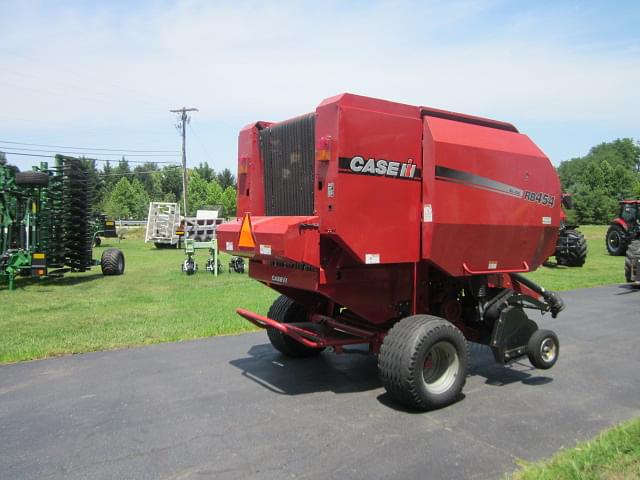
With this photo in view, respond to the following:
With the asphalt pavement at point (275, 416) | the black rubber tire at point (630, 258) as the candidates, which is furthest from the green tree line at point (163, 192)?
the asphalt pavement at point (275, 416)

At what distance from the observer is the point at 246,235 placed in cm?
565

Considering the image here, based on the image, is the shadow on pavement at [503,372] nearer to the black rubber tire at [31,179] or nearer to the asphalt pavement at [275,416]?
the asphalt pavement at [275,416]

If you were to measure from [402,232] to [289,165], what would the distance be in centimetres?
146

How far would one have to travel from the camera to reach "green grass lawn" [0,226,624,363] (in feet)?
25.8

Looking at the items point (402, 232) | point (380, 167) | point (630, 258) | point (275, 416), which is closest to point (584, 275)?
point (630, 258)

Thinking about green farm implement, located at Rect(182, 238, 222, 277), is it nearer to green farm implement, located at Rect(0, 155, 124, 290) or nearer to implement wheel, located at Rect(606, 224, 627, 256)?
green farm implement, located at Rect(0, 155, 124, 290)

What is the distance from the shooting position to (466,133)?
5.74m

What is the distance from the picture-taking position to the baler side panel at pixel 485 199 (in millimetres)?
5430

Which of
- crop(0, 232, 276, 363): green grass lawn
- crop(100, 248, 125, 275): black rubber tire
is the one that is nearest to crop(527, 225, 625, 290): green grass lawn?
crop(0, 232, 276, 363): green grass lawn

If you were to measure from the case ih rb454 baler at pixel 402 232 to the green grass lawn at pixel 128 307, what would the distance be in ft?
8.32

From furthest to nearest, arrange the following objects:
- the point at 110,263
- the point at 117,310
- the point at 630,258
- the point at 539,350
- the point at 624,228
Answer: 1. the point at 624,228
2. the point at 110,263
3. the point at 630,258
4. the point at 117,310
5. the point at 539,350

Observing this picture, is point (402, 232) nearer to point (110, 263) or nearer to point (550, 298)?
point (550, 298)

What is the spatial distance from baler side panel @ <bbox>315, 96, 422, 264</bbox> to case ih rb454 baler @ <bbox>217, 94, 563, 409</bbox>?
0.01 metres

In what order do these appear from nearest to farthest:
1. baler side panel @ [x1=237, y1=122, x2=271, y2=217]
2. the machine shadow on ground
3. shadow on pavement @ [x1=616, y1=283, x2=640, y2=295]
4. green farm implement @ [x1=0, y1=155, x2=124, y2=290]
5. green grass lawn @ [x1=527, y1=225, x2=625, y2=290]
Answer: the machine shadow on ground → baler side panel @ [x1=237, y1=122, x2=271, y2=217] → shadow on pavement @ [x1=616, y1=283, x2=640, y2=295] → green farm implement @ [x1=0, y1=155, x2=124, y2=290] → green grass lawn @ [x1=527, y1=225, x2=625, y2=290]
